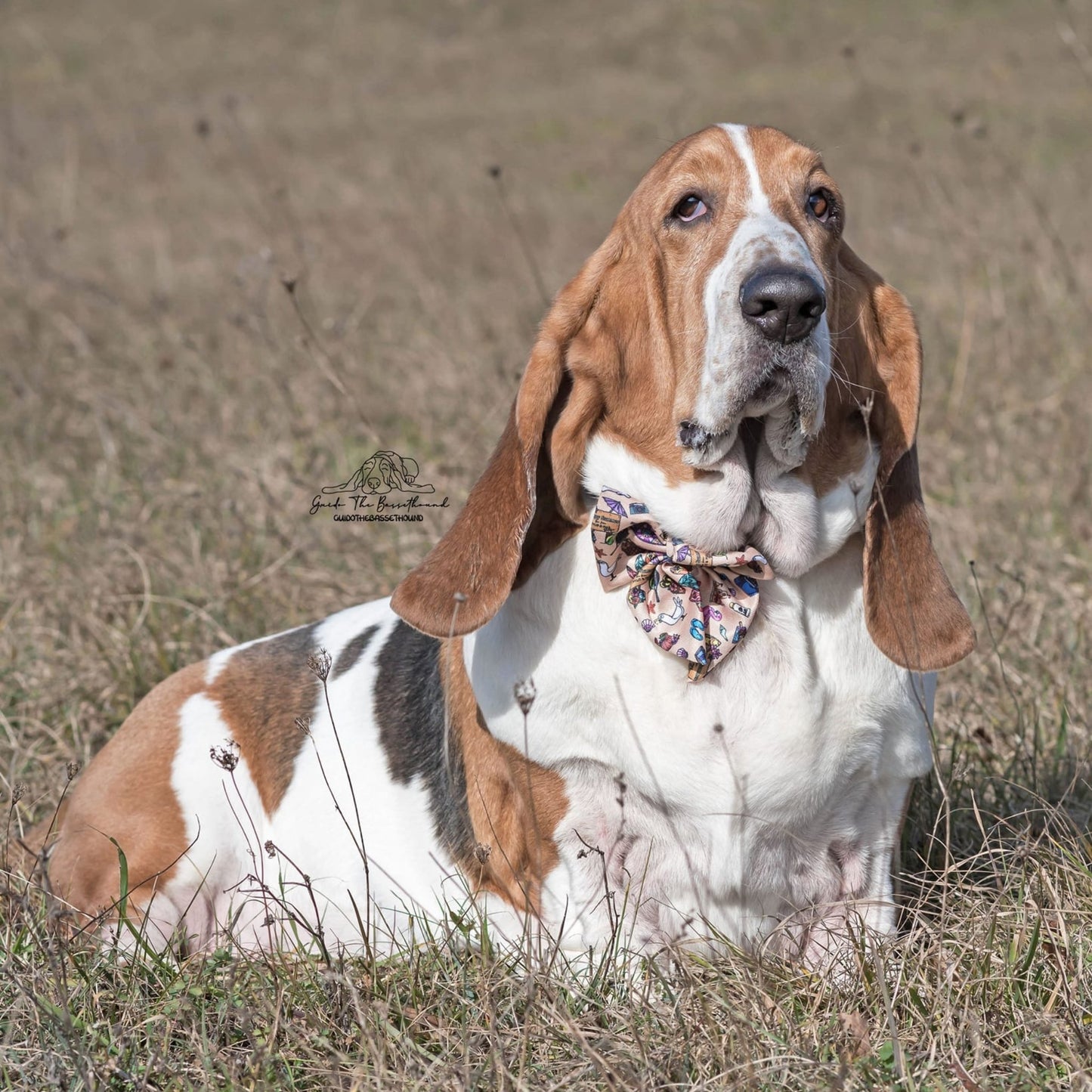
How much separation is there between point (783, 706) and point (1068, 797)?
1276mm

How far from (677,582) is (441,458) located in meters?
3.44

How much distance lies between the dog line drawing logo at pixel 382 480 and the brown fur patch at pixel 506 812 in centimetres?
262

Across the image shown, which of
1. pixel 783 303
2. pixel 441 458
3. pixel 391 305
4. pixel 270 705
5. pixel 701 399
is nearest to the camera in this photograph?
pixel 783 303

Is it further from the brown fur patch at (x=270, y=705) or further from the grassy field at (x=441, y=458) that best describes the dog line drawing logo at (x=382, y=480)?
the brown fur patch at (x=270, y=705)

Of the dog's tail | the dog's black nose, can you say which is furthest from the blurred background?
the dog's black nose

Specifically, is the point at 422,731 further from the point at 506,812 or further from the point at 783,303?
the point at 783,303

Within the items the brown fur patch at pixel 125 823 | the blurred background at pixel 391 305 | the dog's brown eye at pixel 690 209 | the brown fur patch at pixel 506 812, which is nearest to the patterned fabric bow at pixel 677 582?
the brown fur patch at pixel 506 812

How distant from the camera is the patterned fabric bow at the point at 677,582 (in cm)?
Answer: 284

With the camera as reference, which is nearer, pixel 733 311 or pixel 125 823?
pixel 733 311

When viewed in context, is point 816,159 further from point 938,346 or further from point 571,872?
point 938,346

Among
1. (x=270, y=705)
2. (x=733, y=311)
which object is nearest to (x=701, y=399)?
(x=733, y=311)

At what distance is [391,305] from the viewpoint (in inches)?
362

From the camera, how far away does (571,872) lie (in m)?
2.95

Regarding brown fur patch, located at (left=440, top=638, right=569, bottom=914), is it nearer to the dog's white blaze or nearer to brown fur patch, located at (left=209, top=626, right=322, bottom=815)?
brown fur patch, located at (left=209, top=626, right=322, bottom=815)
